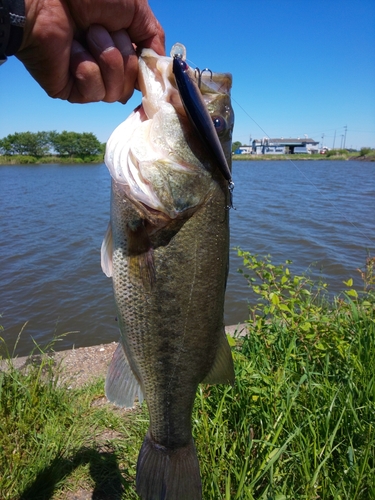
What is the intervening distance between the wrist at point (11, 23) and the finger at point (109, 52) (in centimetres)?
31

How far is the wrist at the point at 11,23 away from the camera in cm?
158

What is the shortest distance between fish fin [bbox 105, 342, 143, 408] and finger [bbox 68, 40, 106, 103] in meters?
1.37

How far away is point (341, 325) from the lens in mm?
4016

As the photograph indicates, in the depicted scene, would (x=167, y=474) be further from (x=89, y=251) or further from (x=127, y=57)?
(x=89, y=251)

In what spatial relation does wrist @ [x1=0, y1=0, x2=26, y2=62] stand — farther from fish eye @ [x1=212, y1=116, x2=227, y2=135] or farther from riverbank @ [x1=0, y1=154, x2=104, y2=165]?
riverbank @ [x1=0, y1=154, x2=104, y2=165]

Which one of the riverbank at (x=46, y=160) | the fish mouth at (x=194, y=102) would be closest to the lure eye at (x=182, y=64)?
the fish mouth at (x=194, y=102)

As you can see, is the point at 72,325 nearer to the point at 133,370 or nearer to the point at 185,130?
the point at 133,370

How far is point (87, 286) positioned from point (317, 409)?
7408mm

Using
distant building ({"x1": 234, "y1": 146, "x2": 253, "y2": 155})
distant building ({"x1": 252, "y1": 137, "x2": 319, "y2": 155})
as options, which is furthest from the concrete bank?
distant building ({"x1": 234, "y1": 146, "x2": 253, "y2": 155})

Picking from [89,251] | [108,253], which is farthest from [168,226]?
[89,251]

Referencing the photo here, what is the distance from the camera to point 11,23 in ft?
5.22

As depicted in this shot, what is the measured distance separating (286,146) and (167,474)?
130 m

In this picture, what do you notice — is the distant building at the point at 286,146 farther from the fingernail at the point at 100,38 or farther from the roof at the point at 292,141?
the fingernail at the point at 100,38

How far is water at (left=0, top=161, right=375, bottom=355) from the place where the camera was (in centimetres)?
777
